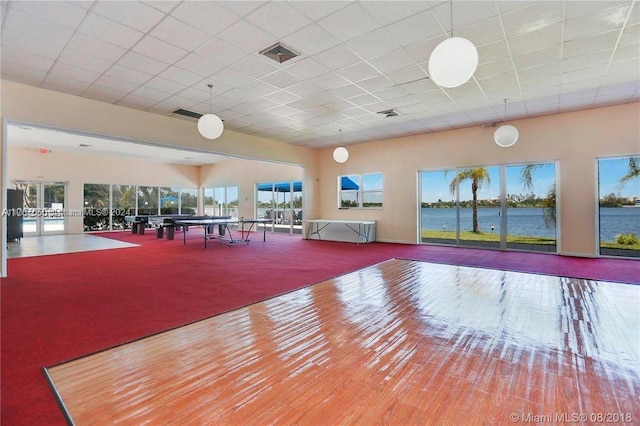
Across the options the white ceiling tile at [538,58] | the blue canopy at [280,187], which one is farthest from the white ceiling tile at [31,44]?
the blue canopy at [280,187]

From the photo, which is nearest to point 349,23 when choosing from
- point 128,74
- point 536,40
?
point 536,40

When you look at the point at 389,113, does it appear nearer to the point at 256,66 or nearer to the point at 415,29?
the point at 415,29

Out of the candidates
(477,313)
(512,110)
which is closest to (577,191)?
(512,110)

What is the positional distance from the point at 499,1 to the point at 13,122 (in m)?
6.51

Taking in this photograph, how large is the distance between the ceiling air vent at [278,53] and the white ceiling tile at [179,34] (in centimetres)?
68

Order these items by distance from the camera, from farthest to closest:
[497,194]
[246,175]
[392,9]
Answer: [246,175] → [497,194] → [392,9]

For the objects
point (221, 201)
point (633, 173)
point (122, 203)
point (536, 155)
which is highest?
point (536, 155)

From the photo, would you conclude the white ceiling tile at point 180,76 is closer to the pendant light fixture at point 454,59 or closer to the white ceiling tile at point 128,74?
the white ceiling tile at point 128,74

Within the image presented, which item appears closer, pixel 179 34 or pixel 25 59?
pixel 179 34

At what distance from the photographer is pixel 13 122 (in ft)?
14.7

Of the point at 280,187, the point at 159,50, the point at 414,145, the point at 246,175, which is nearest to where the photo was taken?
the point at 159,50

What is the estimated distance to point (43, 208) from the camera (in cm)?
1054

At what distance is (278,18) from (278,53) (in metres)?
0.67

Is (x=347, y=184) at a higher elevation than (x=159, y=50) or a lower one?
lower
